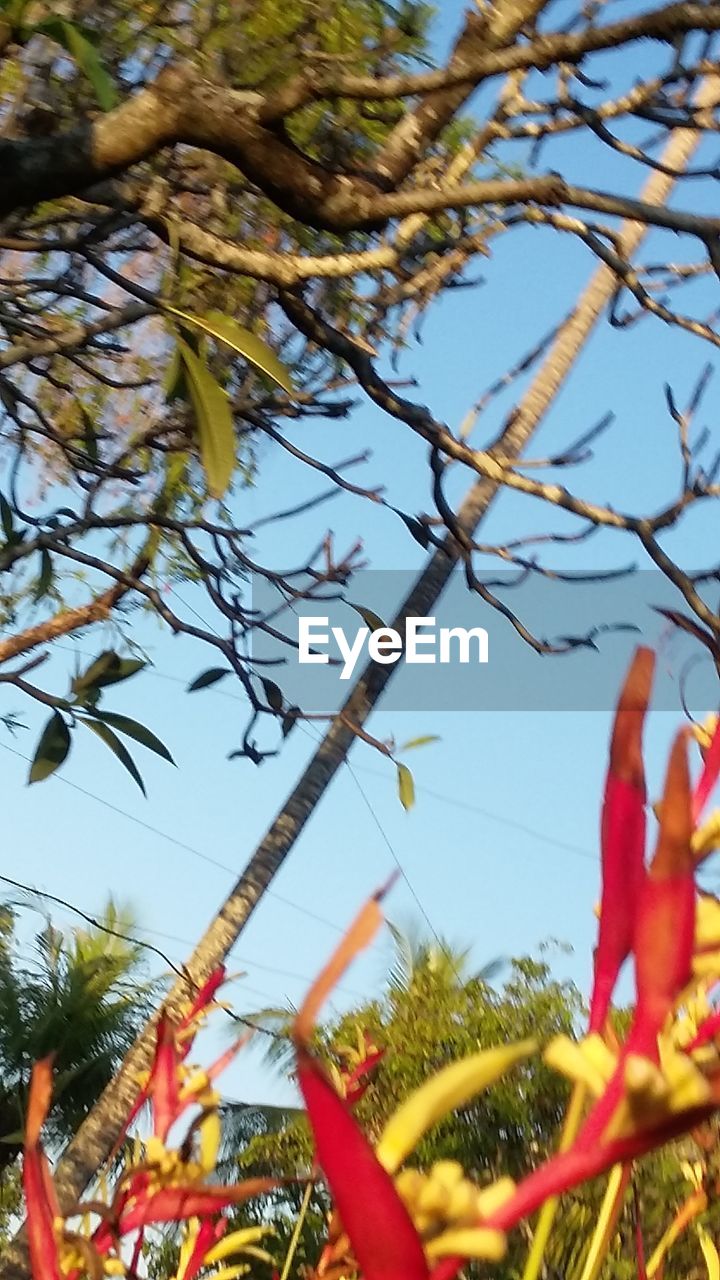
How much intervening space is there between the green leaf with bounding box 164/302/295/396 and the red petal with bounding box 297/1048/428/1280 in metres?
1.30

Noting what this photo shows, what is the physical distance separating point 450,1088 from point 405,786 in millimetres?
1925

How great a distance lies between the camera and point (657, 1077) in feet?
0.91

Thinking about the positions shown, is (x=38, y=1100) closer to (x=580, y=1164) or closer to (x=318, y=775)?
(x=580, y=1164)

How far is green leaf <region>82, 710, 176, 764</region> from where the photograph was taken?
174 cm

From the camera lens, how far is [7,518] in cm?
219

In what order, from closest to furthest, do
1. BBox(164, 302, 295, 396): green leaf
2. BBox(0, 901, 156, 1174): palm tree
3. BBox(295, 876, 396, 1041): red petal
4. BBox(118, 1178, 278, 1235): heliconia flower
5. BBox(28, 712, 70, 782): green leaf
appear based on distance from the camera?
BBox(295, 876, 396, 1041): red petal → BBox(118, 1178, 278, 1235): heliconia flower → BBox(164, 302, 295, 396): green leaf → BBox(28, 712, 70, 782): green leaf → BBox(0, 901, 156, 1174): palm tree

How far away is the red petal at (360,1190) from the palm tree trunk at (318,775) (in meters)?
3.23

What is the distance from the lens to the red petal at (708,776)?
0.37 meters

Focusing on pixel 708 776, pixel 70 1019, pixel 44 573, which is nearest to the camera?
pixel 708 776

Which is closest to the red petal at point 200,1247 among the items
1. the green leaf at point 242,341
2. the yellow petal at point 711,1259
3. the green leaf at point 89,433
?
the yellow petal at point 711,1259

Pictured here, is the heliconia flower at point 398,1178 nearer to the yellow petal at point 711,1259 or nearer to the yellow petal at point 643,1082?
the yellow petal at point 643,1082

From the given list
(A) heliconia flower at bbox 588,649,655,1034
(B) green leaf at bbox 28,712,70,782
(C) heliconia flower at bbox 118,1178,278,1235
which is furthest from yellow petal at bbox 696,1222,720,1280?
(B) green leaf at bbox 28,712,70,782

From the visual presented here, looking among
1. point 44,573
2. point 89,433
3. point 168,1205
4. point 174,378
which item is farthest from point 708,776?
point 89,433

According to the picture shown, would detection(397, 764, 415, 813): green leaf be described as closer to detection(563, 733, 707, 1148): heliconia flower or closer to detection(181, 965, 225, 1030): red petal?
detection(181, 965, 225, 1030): red petal
